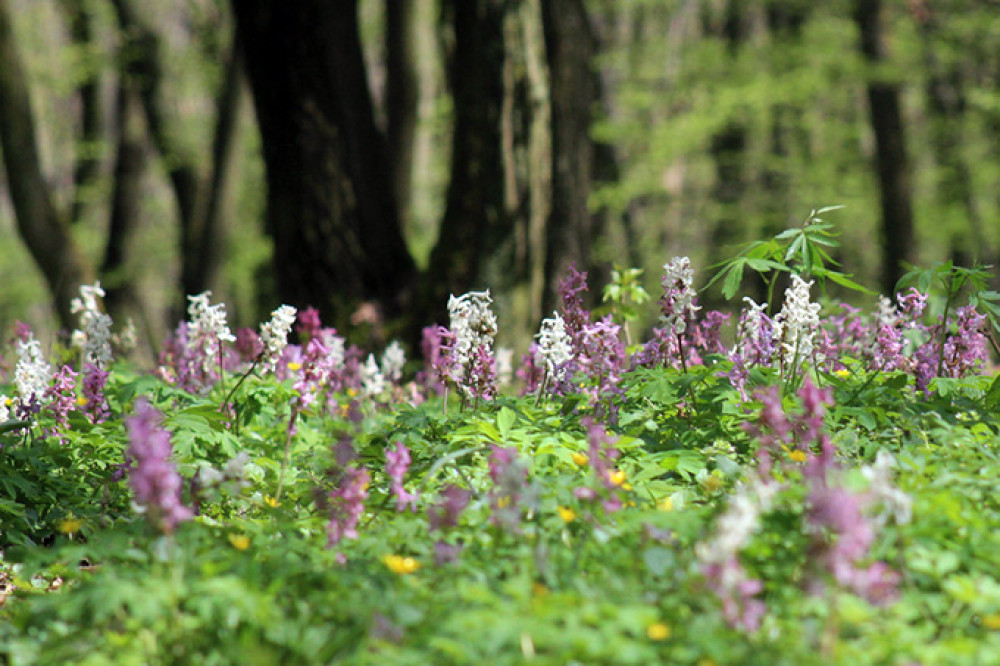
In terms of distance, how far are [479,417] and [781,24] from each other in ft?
78.3

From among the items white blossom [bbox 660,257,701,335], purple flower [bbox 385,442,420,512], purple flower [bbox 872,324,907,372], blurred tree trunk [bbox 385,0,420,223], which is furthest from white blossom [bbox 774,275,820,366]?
blurred tree trunk [bbox 385,0,420,223]

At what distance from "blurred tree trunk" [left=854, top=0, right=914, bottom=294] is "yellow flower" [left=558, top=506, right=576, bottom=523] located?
11817mm

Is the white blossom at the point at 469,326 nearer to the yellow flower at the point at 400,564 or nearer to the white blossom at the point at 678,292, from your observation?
the white blossom at the point at 678,292

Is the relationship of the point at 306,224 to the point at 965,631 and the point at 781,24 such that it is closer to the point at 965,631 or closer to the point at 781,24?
the point at 965,631

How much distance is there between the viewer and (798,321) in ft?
11.8

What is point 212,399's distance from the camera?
4.29 meters

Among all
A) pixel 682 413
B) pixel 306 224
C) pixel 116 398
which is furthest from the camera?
pixel 306 224

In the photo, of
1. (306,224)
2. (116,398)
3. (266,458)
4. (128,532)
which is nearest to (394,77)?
(306,224)

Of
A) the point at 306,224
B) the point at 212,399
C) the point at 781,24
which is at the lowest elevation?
the point at 212,399

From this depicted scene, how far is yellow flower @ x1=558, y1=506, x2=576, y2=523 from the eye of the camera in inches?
104

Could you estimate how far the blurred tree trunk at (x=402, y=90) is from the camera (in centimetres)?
978

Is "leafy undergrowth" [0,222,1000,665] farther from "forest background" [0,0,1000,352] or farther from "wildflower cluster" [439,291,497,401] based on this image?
"forest background" [0,0,1000,352]

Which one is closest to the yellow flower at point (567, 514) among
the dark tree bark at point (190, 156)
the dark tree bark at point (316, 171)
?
the dark tree bark at point (316, 171)

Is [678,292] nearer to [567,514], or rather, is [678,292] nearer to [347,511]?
[567,514]
